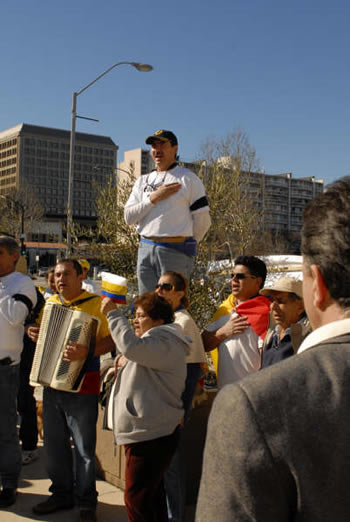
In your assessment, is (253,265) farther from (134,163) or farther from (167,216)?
(134,163)

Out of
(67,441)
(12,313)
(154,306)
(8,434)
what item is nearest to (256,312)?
(154,306)

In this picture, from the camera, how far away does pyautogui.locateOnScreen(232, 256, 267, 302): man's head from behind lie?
4.18m

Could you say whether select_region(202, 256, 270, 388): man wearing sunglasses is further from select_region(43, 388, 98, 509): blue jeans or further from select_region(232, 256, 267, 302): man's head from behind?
select_region(43, 388, 98, 509): blue jeans

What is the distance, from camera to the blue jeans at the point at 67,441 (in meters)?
4.06

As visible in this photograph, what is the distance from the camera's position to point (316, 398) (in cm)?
114

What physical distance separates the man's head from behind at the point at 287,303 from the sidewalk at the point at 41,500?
178 centimetres

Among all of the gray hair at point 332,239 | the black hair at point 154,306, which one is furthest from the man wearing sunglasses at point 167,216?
the gray hair at point 332,239

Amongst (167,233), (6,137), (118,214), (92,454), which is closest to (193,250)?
(167,233)

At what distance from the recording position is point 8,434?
14.4 ft

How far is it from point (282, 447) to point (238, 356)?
9.40ft

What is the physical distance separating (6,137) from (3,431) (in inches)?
7413

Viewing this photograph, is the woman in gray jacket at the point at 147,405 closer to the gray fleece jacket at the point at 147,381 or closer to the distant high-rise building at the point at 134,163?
the gray fleece jacket at the point at 147,381

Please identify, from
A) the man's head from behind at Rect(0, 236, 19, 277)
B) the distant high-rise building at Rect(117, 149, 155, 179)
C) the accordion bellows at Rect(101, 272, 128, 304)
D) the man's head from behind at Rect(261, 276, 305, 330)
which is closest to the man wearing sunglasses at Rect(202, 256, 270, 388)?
the man's head from behind at Rect(261, 276, 305, 330)

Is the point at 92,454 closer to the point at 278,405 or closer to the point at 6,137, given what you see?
the point at 278,405
